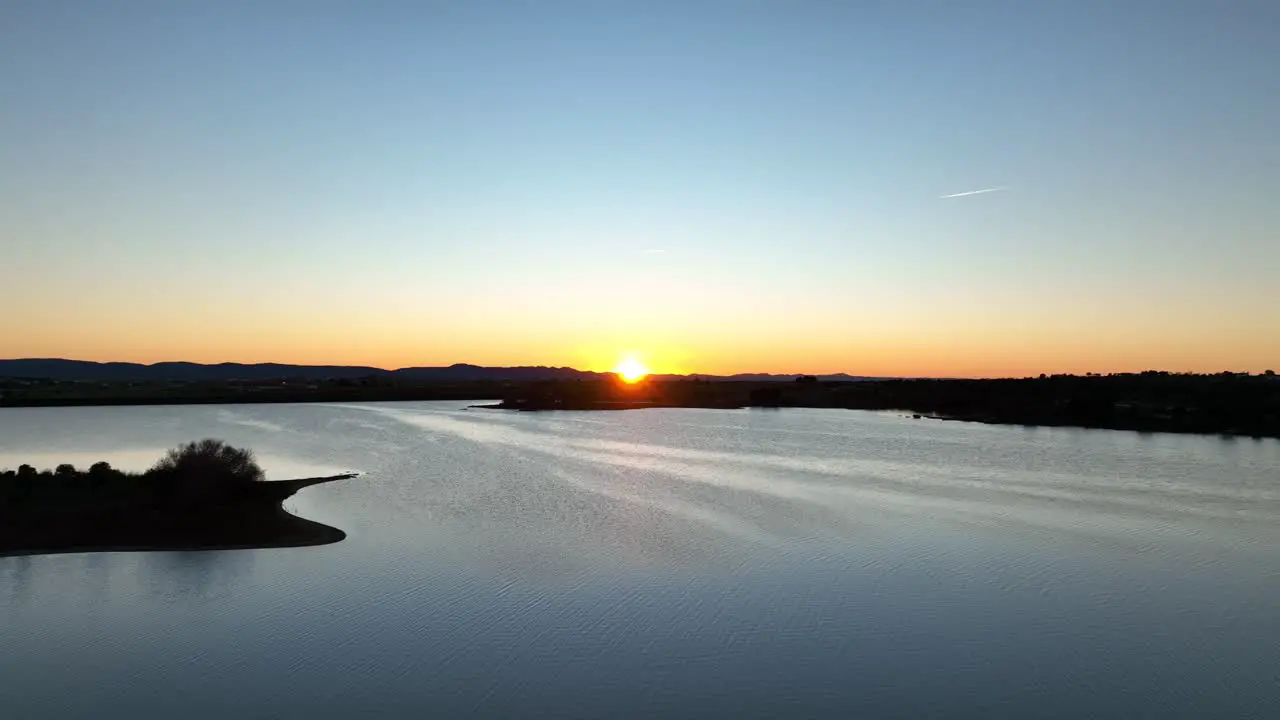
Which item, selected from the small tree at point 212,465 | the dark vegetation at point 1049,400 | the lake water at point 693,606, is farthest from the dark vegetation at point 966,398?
the small tree at point 212,465

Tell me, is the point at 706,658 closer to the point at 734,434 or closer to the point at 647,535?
the point at 647,535

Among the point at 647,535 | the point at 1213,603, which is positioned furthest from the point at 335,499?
the point at 1213,603

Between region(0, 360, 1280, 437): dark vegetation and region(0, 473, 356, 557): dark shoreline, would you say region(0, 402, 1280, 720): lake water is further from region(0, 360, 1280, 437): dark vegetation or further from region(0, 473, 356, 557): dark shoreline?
region(0, 360, 1280, 437): dark vegetation

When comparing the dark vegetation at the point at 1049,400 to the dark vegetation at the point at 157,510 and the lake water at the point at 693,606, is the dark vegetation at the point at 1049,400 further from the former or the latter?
the dark vegetation at the point at 157,510

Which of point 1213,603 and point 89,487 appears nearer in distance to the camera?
point 1213,603

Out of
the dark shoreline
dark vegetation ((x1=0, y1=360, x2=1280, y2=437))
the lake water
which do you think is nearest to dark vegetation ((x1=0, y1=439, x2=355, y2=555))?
the dark shoreline
